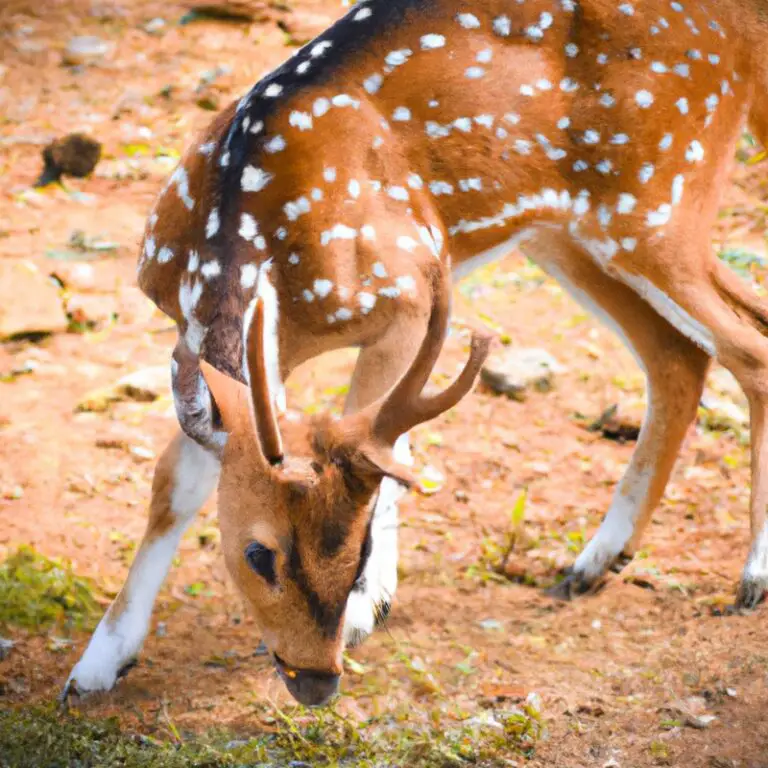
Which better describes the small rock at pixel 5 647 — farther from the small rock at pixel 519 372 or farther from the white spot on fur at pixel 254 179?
the small rock at pixel 519 372

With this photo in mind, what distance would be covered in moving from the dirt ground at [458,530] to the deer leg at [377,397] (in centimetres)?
26

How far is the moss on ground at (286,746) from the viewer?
3691mm

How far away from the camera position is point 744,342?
15.0ft

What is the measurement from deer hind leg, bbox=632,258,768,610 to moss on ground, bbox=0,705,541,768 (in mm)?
1189

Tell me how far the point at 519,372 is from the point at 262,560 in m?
3.30

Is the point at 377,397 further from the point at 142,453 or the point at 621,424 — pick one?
the point at 621,424

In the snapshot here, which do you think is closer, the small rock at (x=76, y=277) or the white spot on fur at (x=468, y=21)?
the white spot on fur at (x=468, y=21)

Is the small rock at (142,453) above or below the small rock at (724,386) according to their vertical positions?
below

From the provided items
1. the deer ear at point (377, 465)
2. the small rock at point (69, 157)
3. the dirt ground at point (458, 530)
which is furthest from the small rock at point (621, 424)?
the small rock at point (69, 157)

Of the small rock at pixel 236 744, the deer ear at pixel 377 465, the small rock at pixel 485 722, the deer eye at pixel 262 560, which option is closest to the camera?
the deer ear at pixel 377 465

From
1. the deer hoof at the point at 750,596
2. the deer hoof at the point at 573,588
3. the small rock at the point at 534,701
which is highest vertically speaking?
the deer hoof at the point at 750,596

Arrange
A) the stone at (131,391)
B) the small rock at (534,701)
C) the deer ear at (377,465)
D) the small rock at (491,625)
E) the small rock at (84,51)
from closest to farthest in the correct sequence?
the deer ear at (377,465) < the small rock at (534,701) < the small rock at (491,625) < the stone at (131,391) < the small rock at (84,51)

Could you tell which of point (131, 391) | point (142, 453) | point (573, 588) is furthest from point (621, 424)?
point (131, 391)

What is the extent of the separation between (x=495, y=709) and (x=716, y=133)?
2212mm
